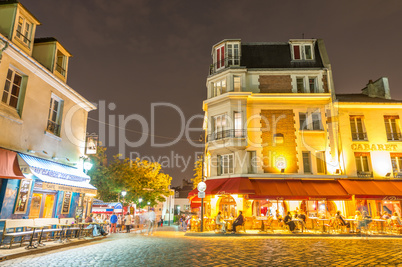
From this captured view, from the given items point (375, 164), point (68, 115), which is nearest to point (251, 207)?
point (375, 164)

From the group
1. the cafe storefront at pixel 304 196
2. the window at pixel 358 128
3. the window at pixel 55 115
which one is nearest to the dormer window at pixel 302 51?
the window at pixel 358 128

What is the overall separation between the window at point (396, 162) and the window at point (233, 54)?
14.4m

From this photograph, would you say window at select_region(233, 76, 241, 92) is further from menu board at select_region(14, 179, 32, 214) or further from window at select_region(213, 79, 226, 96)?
menu board at select_region(14, 179, 32, 214)

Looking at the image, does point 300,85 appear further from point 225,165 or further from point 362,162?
point 225,165

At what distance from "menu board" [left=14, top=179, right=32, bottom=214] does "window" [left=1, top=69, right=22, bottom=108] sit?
143 inches

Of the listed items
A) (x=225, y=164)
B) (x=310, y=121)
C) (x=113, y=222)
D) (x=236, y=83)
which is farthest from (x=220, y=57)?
(x=113, y=222)

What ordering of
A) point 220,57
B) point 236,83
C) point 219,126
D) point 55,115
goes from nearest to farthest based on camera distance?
point 55,115, point 219,126, point 236,83, point 220,57

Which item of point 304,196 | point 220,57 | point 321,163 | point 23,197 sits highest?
point 220,57

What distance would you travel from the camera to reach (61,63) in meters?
16.0

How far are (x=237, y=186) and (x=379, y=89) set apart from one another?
17067 millimetres

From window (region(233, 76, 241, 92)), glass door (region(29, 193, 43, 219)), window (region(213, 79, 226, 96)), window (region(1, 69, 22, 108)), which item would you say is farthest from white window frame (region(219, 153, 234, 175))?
window (region(1, 69, 22, 108))

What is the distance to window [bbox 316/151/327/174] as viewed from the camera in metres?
20.7

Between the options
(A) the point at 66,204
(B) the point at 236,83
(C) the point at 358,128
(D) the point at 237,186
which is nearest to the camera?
(A) the point at 66,204

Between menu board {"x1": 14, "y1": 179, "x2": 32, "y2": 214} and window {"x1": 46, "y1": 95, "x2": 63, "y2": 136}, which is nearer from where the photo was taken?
menu board {"x1": 14, "y1": 179, "x2": 32, "y2": 214}
